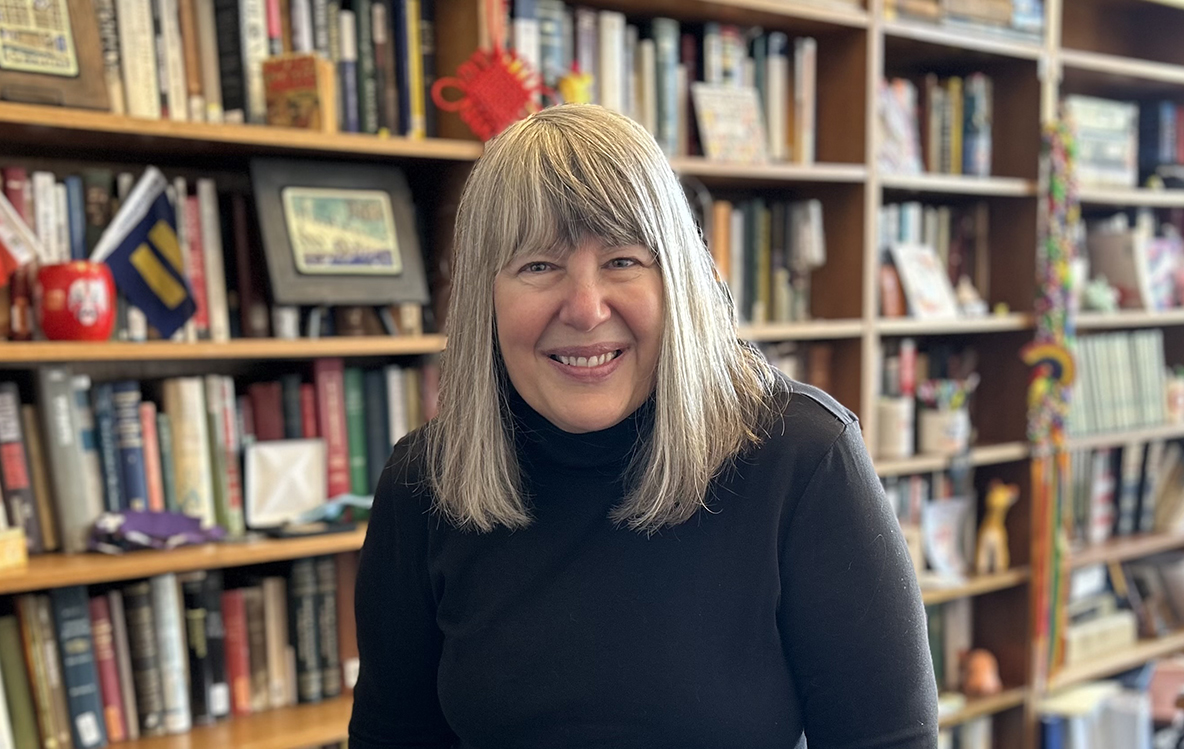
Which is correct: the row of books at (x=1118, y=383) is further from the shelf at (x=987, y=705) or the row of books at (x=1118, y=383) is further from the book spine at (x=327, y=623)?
the book spine at (x=327, y=623)

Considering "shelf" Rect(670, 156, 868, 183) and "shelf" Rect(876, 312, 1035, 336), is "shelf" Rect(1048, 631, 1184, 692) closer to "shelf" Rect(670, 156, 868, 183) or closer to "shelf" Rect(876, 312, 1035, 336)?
"shelf" Rect(876, 312, 1035, 336)

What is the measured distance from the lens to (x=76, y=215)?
1.59 metres

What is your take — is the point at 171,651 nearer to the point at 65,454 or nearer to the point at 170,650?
the point at 170,650

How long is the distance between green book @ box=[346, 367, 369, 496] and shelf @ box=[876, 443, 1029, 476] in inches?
44.3

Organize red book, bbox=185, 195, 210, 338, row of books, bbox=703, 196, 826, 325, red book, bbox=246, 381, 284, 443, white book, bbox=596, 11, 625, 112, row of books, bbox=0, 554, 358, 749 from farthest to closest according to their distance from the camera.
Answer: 1. row of books, bbox=703, 196, 826, 325
2. white book, bbox=596, 11, 625, 112
3. red book, bbox=246, 381, 284, 443
4. red book, bbox=185, 195, 210, 338
5. row of books, bbox=0, 554, 358, 749

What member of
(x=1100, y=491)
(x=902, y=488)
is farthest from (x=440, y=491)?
(x=1100, y=491)

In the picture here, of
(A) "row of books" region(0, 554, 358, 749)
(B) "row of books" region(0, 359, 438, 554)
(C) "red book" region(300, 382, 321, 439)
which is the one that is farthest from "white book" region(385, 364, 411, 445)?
(A) "row of books" region(0, 554, 358, 749)

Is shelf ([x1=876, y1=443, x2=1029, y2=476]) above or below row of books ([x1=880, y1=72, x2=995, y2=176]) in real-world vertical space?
below

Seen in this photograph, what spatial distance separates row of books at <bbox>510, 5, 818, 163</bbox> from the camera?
1893mm

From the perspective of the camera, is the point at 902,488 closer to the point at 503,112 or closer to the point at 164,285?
the point at 503,112

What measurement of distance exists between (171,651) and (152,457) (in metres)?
0.32

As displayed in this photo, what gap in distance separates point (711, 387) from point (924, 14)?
1599 millimetres

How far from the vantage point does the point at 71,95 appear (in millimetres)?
1485

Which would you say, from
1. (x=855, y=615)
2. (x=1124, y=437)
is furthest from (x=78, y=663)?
(x=1124, y=437)
